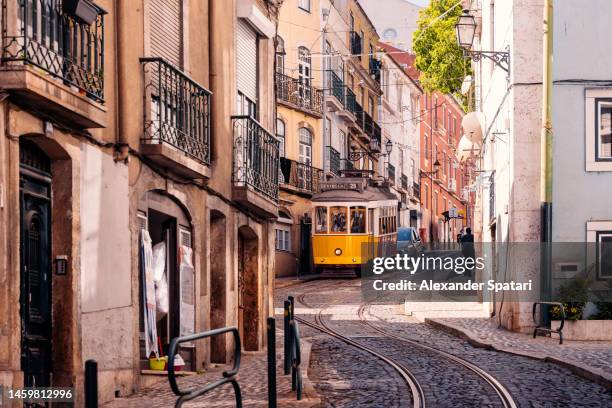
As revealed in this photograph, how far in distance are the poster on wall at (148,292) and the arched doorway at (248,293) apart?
19.6 ft

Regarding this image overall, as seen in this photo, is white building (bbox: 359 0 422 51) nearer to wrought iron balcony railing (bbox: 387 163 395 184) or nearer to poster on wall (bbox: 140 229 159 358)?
wrought iron balcony railing (bbox: 387 163 395 184)

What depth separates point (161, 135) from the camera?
44.0 ft

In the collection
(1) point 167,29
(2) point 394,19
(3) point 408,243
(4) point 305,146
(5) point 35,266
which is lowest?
(3) point 408,243

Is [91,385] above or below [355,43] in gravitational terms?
below

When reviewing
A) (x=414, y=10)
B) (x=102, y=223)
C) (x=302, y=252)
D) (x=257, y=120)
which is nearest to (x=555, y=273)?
(x=257, y=120)

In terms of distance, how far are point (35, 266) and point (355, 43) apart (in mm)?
47995

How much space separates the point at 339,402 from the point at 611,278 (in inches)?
391

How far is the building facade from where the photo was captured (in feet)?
32.3

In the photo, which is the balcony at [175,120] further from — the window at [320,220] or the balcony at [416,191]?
the balcony at [416,191]

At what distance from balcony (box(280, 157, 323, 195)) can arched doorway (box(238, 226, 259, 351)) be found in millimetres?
24679

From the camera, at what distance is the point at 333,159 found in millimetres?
52688

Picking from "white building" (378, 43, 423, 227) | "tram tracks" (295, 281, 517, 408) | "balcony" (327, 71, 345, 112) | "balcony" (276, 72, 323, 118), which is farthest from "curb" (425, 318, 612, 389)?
"white building" (378, 43, 423, 227)

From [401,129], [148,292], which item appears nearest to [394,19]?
[401,129]

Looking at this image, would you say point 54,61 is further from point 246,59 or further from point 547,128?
point 547,128
